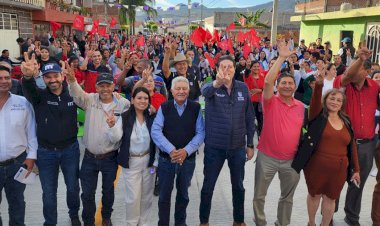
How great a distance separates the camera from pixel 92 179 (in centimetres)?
381

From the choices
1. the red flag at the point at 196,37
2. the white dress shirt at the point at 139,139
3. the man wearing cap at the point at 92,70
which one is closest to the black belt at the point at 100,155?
the white dress shirt at the point at 139,139

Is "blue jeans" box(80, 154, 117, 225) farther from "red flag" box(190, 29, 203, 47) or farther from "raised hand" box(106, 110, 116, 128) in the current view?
"red flag" box(190, 29, 203, 47)

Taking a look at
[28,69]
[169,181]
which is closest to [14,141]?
[28,69]

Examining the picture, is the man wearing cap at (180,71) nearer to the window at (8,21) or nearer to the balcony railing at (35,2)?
the balcony railing at (35,2)

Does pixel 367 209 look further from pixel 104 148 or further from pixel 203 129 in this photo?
pixel 104 148

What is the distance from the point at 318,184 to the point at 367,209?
56.7 inches

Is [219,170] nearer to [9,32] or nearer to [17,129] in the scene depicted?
[17,129]

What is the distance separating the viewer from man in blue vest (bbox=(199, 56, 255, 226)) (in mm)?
3732

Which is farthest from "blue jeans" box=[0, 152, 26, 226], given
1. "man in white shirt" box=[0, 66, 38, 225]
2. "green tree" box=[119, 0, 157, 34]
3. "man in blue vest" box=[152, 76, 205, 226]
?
"green tree" box=[119, 0, 157, 34]

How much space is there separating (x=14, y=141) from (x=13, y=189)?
48 centimetres

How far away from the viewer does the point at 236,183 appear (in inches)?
155

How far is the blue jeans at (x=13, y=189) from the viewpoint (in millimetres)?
3465

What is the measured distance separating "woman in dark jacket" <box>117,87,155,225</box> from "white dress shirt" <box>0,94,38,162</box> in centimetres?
90

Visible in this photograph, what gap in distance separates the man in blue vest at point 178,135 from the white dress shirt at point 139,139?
126 mm
